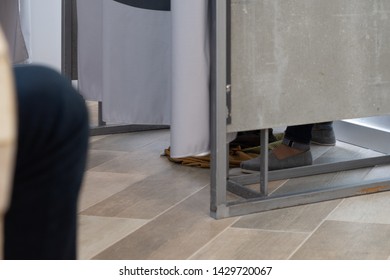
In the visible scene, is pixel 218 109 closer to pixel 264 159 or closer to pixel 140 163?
pixel 264 159

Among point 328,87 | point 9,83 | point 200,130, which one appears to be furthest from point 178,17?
point 9,83

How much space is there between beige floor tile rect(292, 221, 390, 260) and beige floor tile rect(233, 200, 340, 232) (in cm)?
4

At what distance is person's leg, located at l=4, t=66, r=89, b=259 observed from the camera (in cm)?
52

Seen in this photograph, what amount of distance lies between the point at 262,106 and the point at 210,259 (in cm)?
51

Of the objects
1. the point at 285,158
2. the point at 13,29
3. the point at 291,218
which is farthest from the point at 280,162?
the point at 13,29

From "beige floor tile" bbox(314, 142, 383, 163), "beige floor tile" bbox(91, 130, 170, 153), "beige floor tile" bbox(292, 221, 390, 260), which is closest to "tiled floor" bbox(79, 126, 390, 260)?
"beige floor tile" bbox(292, 221, 390, 260)

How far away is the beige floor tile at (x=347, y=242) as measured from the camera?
1.75 m

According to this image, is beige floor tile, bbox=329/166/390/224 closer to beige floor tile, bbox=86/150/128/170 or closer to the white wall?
beige floor tile, bbox=86/150/128/170

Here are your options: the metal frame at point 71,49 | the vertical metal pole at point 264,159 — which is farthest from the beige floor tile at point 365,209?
the metal frame at point 71,49

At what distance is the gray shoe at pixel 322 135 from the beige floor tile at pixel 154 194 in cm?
62

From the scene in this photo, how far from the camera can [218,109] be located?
2008 mm

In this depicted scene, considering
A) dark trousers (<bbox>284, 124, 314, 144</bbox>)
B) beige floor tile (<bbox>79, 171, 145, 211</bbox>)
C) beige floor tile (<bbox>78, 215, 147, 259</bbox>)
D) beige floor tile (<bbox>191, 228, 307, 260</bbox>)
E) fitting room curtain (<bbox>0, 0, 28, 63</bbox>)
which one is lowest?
beige floor tile (<bbox>191, 228, 307, 260</bbox>)

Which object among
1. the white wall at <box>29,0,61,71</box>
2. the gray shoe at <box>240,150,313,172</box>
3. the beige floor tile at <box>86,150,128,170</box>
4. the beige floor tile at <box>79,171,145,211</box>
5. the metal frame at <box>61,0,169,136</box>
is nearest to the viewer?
the beige floor tile at <box>79,171,145,211</box>

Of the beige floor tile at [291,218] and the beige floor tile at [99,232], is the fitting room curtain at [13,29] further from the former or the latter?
the beige floor tile at [291,218]
